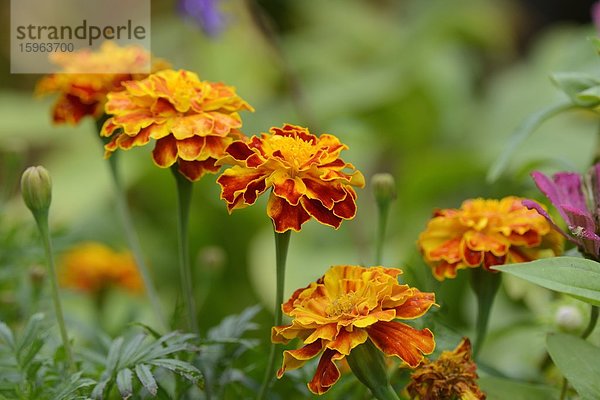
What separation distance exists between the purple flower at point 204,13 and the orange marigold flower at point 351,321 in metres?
0.67

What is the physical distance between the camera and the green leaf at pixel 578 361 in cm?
45

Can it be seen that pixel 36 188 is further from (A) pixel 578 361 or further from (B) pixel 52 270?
(A) pixel 578 361

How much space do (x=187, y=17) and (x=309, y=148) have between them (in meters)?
0.70

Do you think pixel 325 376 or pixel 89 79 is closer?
pixel 325 376

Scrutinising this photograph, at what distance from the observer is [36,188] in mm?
493

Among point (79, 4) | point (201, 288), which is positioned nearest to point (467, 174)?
point (201, 288)

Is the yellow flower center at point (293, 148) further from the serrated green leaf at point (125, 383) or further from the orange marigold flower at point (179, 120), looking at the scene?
the serrated green leaf at point (125, 383)

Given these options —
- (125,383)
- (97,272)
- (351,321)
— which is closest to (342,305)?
(351,321)

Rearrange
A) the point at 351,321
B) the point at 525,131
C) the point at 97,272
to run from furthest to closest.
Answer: the point at 97,272, the point at 525,131, the point at 351,321

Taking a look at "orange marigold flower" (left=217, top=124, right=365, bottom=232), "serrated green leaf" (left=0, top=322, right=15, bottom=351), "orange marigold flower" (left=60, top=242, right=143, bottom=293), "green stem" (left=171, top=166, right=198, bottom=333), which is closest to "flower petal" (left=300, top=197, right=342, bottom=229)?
"orange marigold flower" (left=217, top=124, right=365, bottom=232)

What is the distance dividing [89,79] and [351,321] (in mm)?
288

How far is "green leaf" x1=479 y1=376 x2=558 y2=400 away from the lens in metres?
0.51

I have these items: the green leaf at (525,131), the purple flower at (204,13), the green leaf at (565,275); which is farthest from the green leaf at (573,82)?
the purple flower at (204,13)

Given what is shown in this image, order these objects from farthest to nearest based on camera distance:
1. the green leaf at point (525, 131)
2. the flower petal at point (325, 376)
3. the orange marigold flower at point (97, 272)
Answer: the orange marigold flower at point (97, 272)
the green leaf at point (525, 131)
the flower petal at point (325, 376)
